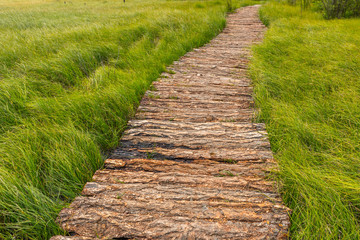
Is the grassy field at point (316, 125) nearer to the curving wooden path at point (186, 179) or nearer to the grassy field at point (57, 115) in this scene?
the curving wooden path at point (186, 179)

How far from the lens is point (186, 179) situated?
169cm

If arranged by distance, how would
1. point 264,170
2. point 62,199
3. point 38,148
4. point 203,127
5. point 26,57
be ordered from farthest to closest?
1. point 26,57
2. point 203,127
3. point 38,148
4. point 264,170
5. point 62,199

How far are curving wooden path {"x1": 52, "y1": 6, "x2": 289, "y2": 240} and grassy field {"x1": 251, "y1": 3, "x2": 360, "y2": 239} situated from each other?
0.49 feet

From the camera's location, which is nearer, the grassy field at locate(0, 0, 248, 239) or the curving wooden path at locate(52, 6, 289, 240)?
the curving wooden path at locate(52, 6, 289, 240)

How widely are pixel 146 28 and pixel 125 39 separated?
0.95m

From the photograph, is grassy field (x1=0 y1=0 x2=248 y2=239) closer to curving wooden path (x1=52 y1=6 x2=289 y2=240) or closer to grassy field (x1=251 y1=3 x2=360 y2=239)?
curving wooden path (x1=52 y1=6 x2=289 y2=240)

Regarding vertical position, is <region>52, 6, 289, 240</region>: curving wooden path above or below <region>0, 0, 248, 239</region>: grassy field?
below

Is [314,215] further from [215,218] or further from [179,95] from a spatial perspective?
[179,95]

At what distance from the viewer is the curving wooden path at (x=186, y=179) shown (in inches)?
52.2

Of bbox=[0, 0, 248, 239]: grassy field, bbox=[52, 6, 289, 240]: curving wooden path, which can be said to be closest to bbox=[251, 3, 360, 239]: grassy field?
bbox=[52, 6, 289, 240]: curving wooden path

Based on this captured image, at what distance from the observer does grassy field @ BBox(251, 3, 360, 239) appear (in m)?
1.33

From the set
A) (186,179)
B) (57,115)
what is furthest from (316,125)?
(57,115)

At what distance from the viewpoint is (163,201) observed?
1.50 m

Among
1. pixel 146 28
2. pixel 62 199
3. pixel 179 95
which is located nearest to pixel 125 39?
pixel 146 28
